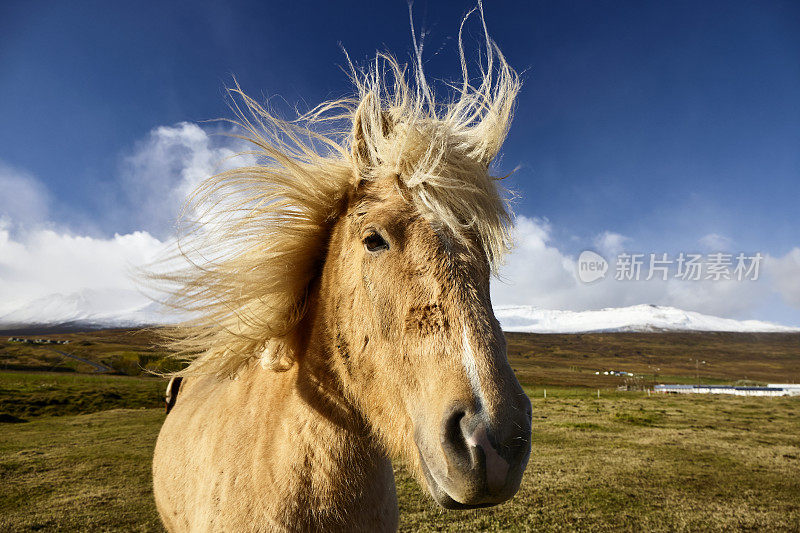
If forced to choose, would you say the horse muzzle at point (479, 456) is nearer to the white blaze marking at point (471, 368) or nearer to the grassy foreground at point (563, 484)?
the white blaze marking at point (471, 368)

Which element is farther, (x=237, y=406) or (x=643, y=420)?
(x=643, y=420)

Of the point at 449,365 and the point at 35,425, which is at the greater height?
the point at 449,365

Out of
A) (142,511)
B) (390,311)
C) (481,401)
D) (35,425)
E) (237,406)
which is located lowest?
(35,425)

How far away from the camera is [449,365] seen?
1.47 meters

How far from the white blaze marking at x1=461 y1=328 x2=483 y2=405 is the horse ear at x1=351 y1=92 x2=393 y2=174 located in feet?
3.56

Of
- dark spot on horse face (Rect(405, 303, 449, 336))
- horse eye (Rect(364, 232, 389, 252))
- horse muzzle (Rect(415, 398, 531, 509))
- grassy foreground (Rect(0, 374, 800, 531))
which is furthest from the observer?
grassy foreground (Rect(0, 374, 800, 531))

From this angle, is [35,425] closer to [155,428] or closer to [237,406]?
[155,428]

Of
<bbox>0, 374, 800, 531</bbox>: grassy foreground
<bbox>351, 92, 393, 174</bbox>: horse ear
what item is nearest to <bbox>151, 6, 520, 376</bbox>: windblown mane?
<bbox>351, 92, 393, 174</bbox>: horse ear

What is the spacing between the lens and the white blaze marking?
1.37 meters

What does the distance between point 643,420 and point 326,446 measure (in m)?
30.6

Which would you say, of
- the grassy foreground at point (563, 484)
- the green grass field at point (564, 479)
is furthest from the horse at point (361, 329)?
the green grass field at point (564, 479)

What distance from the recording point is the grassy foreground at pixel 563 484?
8383 mm

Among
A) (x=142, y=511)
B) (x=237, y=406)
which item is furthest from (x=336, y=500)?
(x=142, y=511)

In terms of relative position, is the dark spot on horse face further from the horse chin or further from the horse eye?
the horse chin
